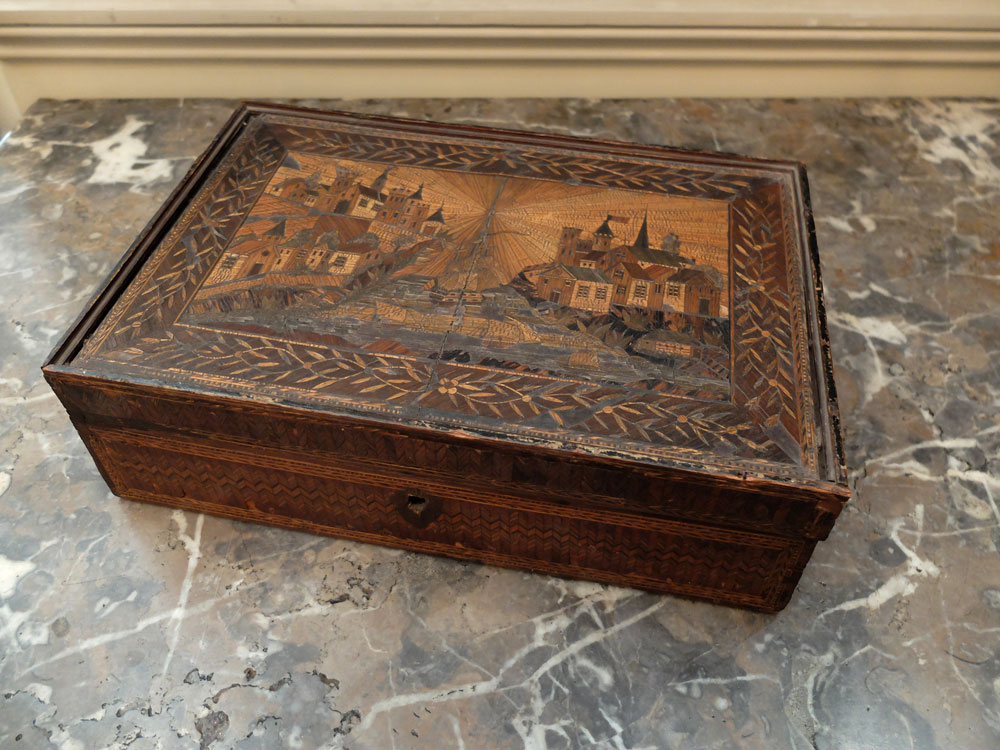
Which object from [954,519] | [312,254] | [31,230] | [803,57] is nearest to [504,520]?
[312,254]

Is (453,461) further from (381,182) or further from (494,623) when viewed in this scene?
(381,182)

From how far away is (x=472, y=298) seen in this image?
204 cm

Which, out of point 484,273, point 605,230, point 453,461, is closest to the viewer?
point 453,461

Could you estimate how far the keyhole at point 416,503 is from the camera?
1955 mm

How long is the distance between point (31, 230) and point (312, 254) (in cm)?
104

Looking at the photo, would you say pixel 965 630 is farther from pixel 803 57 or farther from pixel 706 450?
pixel 803 57

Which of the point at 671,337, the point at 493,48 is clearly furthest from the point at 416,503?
the point at 493,48

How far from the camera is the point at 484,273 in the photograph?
210 centimetres

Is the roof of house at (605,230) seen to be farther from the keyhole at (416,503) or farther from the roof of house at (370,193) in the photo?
the keyhole at (416,503)

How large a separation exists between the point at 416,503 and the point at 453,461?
0.17m

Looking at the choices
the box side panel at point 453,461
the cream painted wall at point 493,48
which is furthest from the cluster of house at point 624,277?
the cream painted wall at point 493,48

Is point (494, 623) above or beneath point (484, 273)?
beneath

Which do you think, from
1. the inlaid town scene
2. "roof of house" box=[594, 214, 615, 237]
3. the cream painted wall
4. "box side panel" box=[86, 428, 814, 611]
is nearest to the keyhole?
"box side panel" box=[86, 428, 814, 611]

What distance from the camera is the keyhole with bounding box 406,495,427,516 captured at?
1.96m
